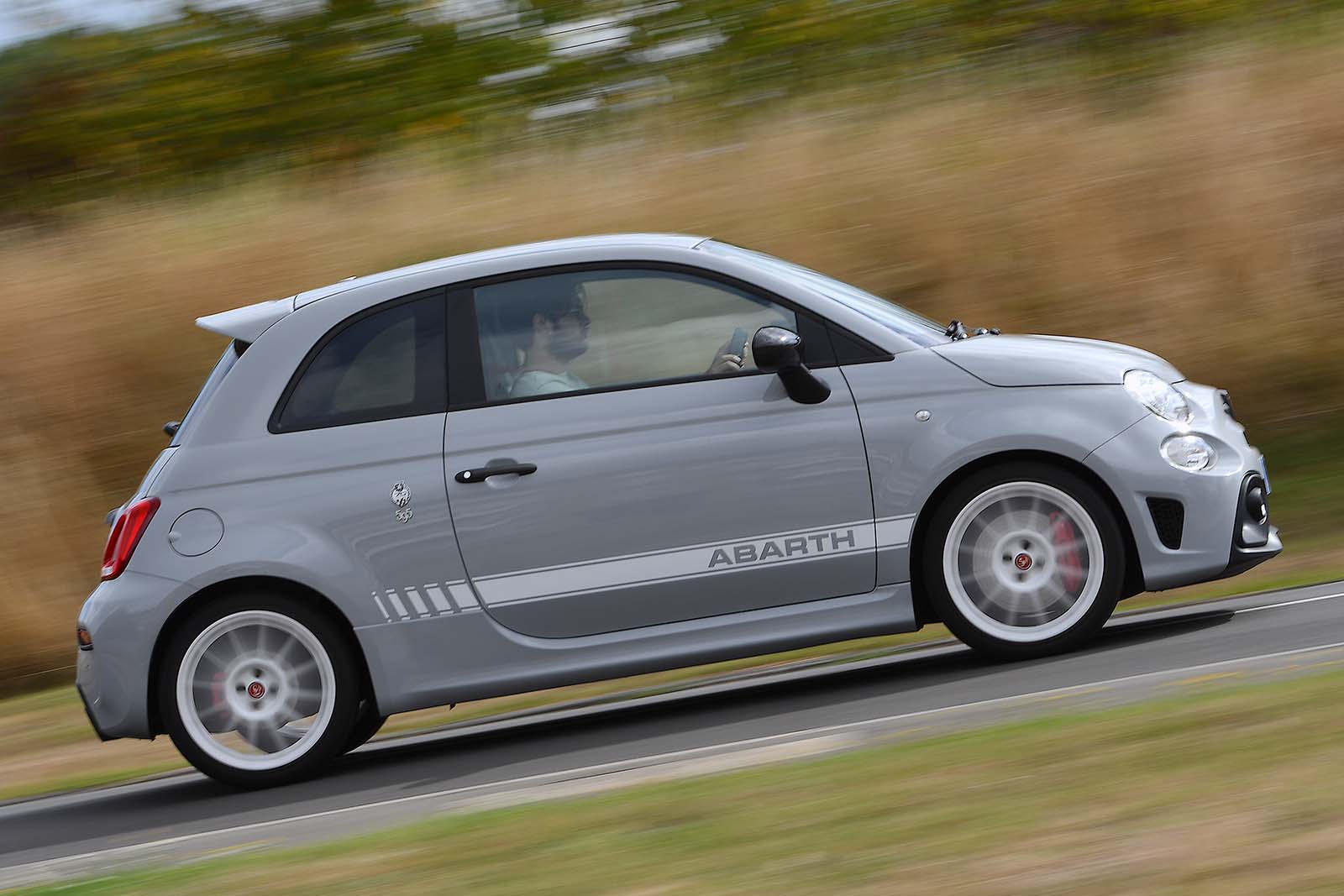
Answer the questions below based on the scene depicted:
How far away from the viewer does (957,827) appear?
3959 mm

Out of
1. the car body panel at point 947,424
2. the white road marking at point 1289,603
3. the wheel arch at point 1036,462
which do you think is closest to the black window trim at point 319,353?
the car body panel at point 947,424

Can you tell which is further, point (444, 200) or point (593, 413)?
point (444, 200)

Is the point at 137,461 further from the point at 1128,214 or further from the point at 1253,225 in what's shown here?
the point at 1253,225

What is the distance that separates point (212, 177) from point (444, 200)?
126 inches

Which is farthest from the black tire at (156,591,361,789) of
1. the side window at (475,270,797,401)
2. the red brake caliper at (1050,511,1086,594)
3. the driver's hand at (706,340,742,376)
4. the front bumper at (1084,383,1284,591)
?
the front bumper at (1084,383,1284,591)

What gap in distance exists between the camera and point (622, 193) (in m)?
13.3

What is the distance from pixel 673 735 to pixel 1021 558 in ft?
4.76

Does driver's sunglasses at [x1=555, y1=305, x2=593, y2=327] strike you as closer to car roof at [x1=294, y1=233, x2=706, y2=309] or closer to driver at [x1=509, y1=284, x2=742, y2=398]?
driver at [x1=509, y1=284, x2=742, y2=398]

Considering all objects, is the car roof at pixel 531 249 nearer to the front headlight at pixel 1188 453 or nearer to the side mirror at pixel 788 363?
the side mirror at pixel 788 363

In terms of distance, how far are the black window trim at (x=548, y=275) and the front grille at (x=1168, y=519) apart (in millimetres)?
1119

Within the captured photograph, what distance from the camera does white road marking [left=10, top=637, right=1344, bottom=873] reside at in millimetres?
5543

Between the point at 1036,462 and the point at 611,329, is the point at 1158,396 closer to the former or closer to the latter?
the point at 1036,462

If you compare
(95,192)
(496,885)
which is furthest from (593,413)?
(95,192)

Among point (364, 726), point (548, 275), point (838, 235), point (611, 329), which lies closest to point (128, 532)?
point (364, 726)
